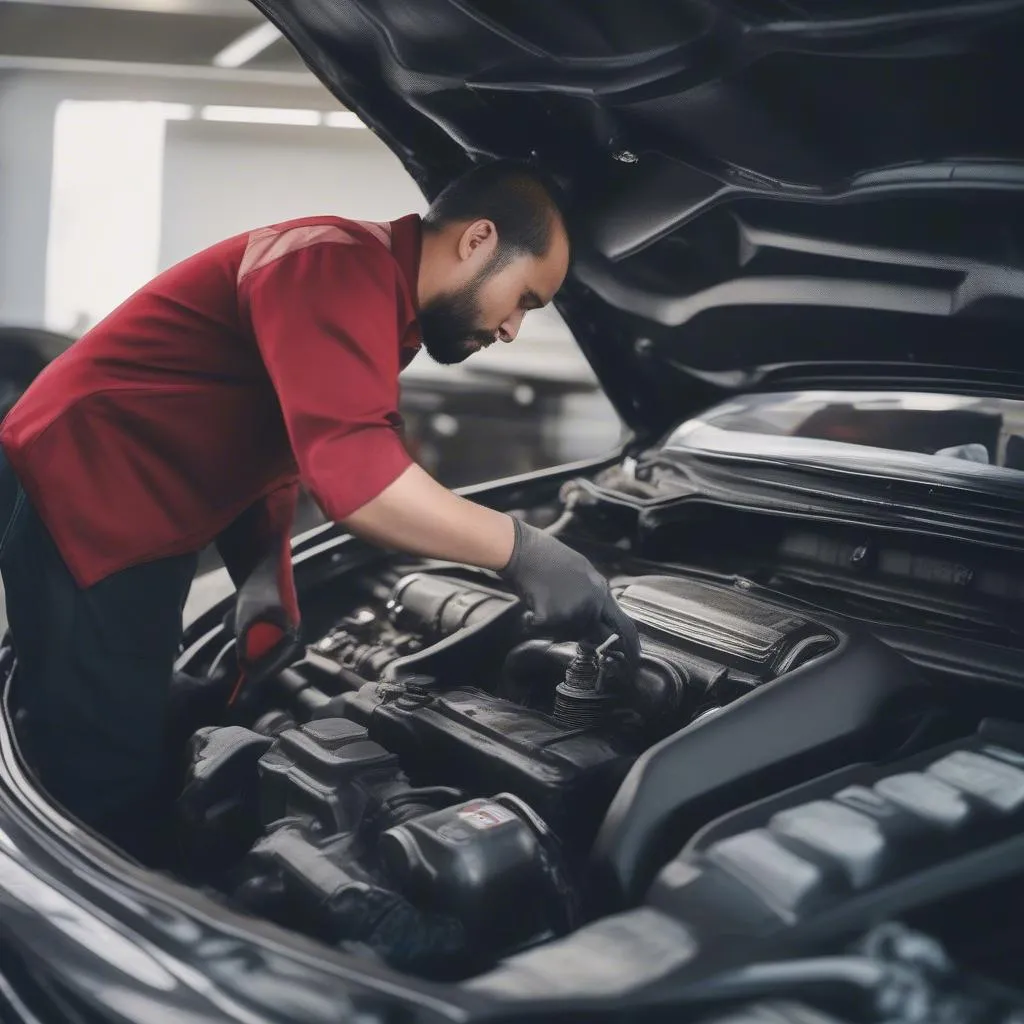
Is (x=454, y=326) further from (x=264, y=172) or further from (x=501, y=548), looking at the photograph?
(x=264, y=172)

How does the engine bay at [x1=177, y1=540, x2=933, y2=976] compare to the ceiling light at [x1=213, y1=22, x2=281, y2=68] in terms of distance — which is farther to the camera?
the ceiling light at [x1=213, y1=22, x2=281, y2=68]

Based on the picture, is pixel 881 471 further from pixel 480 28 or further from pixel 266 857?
pixel 266 857

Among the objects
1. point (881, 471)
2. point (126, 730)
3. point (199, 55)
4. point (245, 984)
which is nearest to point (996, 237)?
point (881, 471)

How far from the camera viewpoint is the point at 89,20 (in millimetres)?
4324

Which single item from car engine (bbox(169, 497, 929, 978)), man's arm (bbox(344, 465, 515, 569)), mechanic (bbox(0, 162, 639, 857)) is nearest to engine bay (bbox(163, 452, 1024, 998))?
car engine (bbox(169, 497, 929, 978))

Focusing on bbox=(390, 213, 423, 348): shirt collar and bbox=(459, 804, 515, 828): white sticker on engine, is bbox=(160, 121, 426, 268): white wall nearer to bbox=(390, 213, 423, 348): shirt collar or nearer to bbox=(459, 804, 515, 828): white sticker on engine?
bbox=(390, 213, 423, 348): shirt collar

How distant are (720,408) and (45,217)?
316 cm

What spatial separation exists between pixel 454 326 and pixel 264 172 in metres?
3.70

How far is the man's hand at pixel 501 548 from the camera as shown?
114 cm

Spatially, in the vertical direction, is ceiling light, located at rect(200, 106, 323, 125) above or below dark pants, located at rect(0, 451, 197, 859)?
above

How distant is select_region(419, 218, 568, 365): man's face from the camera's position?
136 centimetres

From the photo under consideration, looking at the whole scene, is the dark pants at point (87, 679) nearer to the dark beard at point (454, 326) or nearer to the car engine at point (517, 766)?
the car engine at point (517, 766)

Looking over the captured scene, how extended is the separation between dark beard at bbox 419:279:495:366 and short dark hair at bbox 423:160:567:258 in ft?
0.27

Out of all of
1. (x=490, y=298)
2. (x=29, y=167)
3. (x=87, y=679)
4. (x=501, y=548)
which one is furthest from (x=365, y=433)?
(x=29, y=167)
